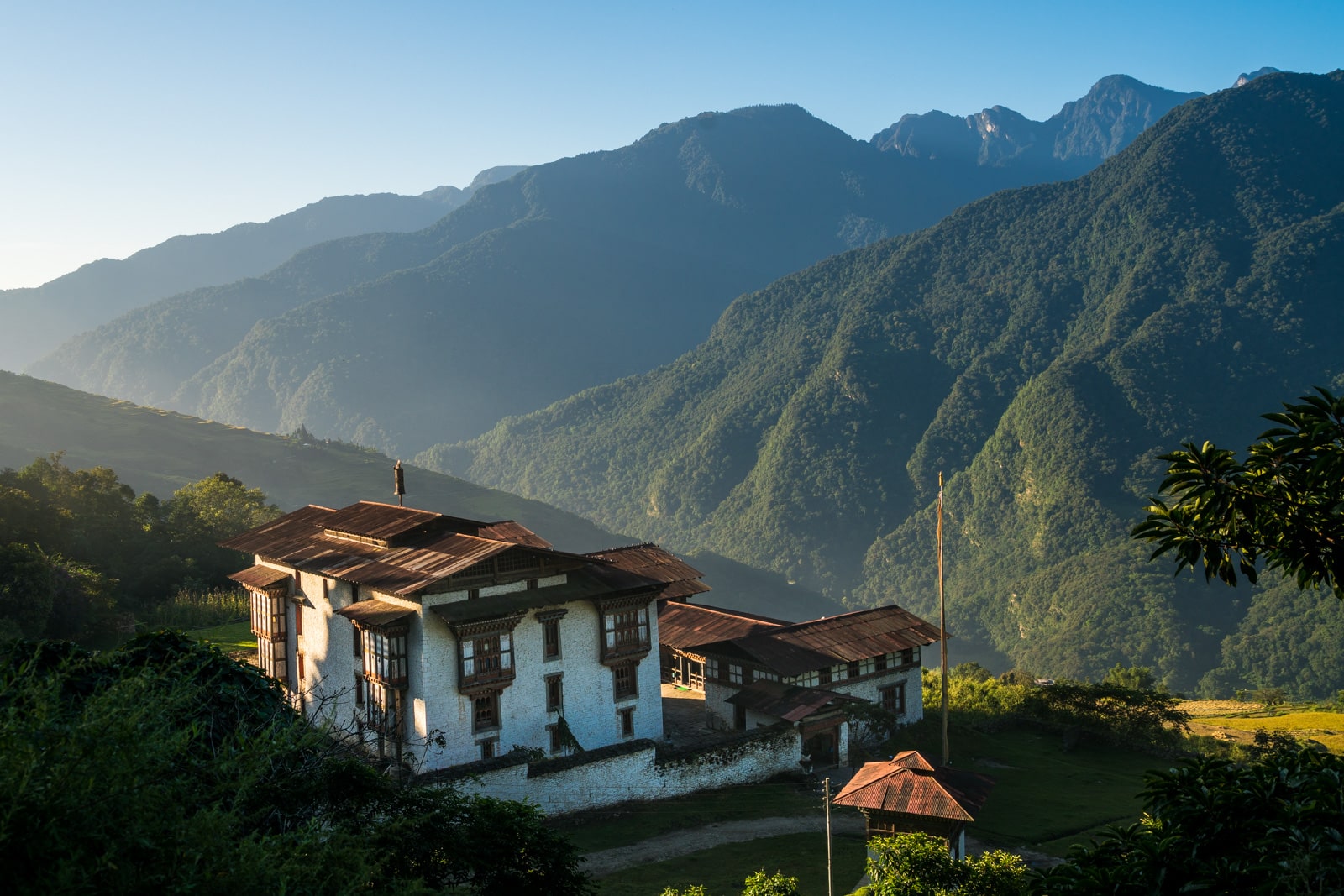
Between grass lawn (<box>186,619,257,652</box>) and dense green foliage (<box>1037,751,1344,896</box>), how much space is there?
128 ft

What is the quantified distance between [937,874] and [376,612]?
19.6 m

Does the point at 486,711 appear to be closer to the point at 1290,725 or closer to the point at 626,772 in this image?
the point at 626,772

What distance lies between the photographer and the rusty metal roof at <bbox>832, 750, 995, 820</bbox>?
26188mm

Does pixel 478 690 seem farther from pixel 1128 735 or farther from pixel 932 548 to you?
pixel 932 548

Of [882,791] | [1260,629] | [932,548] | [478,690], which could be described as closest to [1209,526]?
[882,791]

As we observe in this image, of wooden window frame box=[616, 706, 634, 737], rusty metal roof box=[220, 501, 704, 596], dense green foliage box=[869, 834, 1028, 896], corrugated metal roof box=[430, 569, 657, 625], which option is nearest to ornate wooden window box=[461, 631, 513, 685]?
corrugated metal roof box=[430, 569, 657, 625]

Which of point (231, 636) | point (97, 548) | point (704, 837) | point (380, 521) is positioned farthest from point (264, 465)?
point (704, 837)

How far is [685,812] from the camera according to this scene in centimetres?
3481

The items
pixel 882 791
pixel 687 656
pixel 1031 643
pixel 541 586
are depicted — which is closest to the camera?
pixel 882 791

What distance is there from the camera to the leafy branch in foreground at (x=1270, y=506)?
11.4 m

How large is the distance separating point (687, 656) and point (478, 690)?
52.4 ft

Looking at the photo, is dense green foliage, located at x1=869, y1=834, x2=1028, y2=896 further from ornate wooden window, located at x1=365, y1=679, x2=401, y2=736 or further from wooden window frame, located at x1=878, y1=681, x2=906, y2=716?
wooden window frame, located at x1=878, y1=681, x2=906, y2=716

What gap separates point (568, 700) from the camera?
36.7 m

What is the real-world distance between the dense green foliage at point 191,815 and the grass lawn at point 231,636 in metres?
25.3
